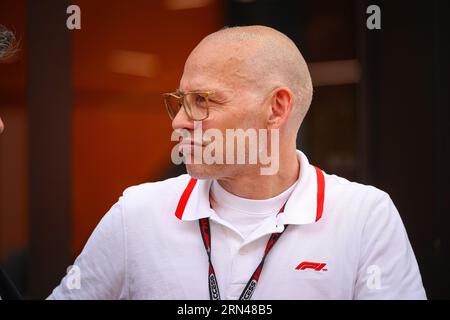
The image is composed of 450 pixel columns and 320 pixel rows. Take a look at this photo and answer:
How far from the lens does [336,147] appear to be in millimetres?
4133

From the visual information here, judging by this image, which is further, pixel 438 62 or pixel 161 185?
pixel 438 62

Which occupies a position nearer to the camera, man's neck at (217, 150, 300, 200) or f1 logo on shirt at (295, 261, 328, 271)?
f1 logo on shirt at (295, 261, 328, 271)

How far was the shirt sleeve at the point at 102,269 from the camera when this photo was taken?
2027 mm

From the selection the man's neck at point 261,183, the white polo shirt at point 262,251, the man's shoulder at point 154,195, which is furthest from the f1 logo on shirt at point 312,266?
the man's shoulder at point 154,195

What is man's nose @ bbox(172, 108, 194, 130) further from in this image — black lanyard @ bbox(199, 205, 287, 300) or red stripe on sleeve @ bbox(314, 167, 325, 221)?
red stripe on sleeve @ bbox(314, 167, 325, 221)

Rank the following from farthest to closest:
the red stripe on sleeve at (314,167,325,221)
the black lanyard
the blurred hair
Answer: the blurred hair, the red stripe on sleeve at (314,167,325,221), the black lanyard

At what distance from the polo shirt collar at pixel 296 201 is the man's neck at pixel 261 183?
5cm

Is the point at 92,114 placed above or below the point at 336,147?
above

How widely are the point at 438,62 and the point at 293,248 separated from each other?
2.14 metres

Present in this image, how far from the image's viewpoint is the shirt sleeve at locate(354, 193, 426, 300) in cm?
183

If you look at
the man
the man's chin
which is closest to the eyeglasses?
the man

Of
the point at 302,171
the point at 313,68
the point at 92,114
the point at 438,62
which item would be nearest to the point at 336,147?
the point at 313,68

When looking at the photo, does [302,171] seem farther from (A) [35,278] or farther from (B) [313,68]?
(A) [35,278]

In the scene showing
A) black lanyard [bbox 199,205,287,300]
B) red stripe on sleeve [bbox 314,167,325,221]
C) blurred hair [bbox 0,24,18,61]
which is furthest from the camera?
blurred hair [bbox 0,24,18,61]
